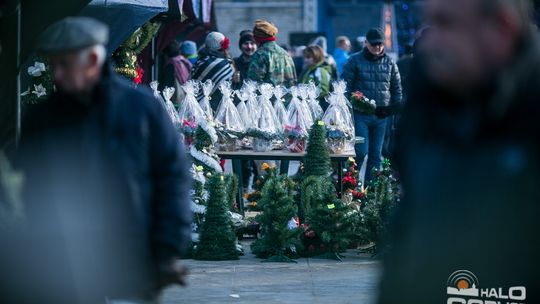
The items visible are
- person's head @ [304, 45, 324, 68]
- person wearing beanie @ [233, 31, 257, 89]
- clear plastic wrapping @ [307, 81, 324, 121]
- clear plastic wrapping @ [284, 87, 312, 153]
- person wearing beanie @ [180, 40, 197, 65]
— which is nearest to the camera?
clear plastic wrapping @ [284, 87, 312, 153]

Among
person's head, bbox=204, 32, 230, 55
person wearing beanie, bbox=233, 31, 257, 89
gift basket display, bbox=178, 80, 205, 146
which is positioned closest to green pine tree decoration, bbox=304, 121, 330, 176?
gift basket display, bbox=178, 80, 205, 146

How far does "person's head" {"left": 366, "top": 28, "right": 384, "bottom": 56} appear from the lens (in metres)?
15.9

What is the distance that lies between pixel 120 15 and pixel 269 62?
3545mm

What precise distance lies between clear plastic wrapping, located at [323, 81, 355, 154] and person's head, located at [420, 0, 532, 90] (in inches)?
360

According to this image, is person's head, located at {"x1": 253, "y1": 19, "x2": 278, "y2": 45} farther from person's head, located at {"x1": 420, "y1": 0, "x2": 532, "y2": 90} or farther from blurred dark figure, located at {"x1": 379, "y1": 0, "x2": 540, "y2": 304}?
person's head, located at {"x1": 420, "y1": 0, "x2": 532, "y2": 90}

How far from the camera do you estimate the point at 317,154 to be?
12805 mm

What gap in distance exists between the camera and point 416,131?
4.56 m

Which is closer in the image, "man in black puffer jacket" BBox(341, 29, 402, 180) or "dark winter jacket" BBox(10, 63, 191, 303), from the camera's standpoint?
"dark winter jacket" BBox(10, 63, 191, 303)

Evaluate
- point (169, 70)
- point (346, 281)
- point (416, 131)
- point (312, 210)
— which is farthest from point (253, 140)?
point (416, 131)

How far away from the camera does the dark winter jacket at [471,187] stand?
171 inches

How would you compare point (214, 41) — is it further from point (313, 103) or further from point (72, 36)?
point (72, 36)

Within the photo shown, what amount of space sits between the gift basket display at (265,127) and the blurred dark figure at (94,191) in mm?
8166

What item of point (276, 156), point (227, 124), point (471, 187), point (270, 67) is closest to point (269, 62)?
point (270, 67)

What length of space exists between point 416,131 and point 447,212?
291 millimetres
